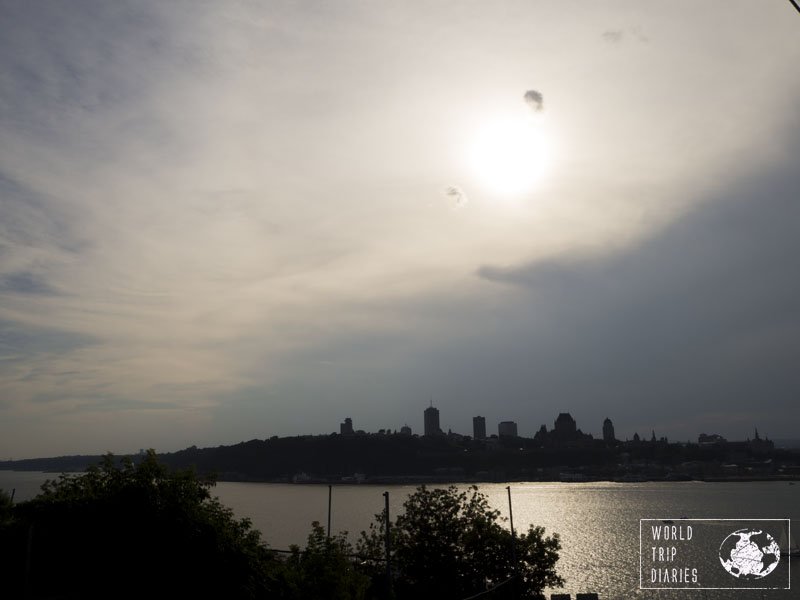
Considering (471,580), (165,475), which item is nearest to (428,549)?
(471,580)

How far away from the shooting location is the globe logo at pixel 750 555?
3526 inches

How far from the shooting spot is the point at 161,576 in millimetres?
25094

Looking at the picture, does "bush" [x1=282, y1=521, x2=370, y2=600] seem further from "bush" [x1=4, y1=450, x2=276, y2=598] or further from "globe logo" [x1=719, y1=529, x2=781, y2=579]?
"globe logo" [x1=719, y1=529, x2=781, y2=579]

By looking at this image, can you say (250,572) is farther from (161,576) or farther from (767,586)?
(767,586)

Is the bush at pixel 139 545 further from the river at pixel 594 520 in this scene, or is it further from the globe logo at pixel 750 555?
the globe logo at pixel 750 555

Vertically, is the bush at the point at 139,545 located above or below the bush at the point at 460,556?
above

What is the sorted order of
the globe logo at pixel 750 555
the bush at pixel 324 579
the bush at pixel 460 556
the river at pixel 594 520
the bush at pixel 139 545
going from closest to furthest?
1. the bush at pixel 139 545
2. the bush at pixel 324 579
3. the bush at pixel 460 556
4. the river at pixel 594 520
5. the globe logo at pixel 750 555

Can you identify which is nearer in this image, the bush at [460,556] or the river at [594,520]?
Result: the bush at [460,556]

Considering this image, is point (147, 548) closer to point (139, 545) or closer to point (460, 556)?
point (139, 545)

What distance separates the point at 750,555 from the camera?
95.5 metres

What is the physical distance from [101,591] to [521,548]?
66.0ft

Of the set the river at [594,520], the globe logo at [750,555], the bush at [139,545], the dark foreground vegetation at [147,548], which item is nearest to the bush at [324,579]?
the dark foreground vegetation at [147,548]

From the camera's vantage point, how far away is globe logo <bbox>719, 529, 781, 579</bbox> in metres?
89.6

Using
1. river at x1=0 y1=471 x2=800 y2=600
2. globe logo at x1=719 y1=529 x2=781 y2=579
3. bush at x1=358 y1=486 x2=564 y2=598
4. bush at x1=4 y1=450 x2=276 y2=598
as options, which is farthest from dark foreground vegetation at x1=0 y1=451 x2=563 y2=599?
globe logo at x1=719 y1=529 x2=781 y2=579
